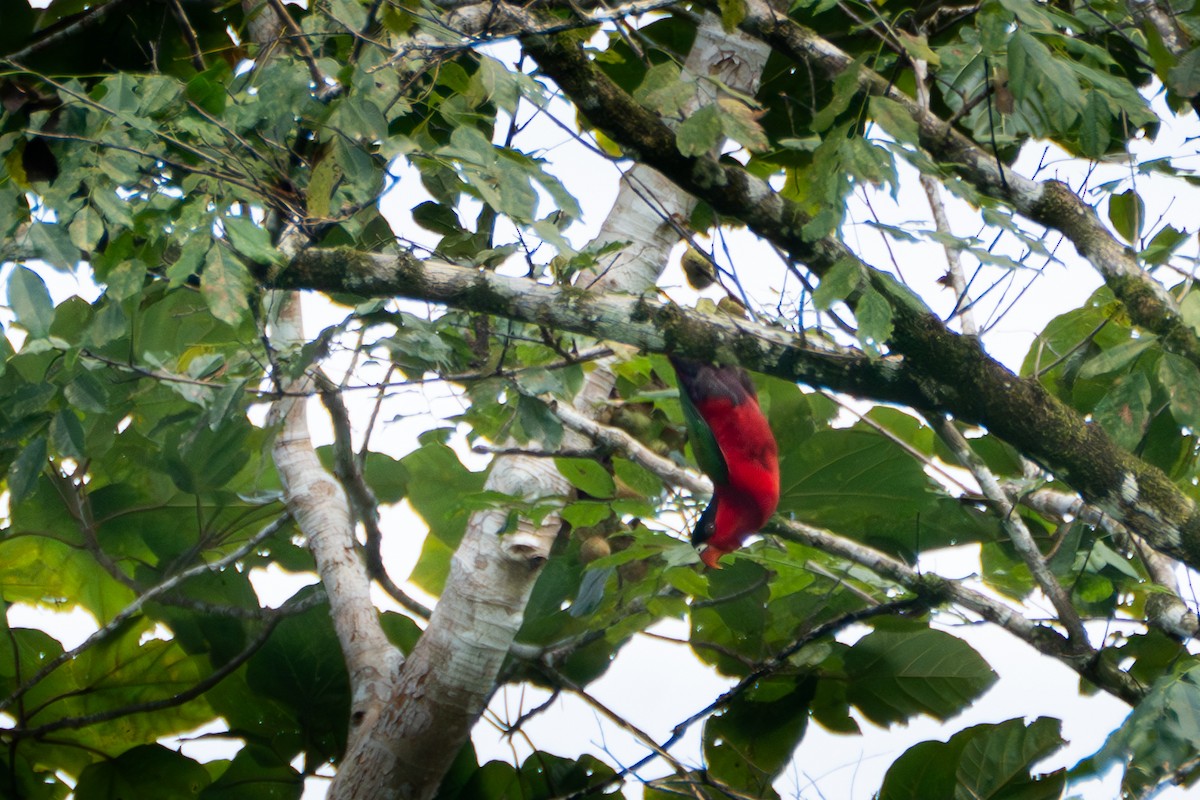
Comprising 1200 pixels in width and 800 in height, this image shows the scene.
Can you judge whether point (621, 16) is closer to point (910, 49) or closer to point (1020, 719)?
point (910, 49)

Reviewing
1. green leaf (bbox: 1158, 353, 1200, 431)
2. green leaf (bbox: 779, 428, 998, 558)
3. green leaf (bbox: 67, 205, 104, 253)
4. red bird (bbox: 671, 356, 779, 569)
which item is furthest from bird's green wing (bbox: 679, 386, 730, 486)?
green leaf (bbox: 67, 205, 104, 253)

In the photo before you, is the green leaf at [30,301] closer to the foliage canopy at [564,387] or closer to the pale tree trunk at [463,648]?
the foliage canopy at [564,387]

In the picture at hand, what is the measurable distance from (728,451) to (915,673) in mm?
1023

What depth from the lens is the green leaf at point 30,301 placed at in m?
1.36

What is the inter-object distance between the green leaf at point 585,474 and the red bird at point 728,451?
0.26 meters

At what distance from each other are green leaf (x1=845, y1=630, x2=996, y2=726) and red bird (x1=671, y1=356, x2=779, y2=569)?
0.78 meters

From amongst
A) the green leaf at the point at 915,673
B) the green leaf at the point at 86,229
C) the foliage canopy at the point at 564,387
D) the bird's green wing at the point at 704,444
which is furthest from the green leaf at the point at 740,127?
the green leaf at the point at 915,673

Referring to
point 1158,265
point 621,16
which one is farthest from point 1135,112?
point 621,16

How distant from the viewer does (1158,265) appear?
1710 millimetres

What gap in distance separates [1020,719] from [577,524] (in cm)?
111

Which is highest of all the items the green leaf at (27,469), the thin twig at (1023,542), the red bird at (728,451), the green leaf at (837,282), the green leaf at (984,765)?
the green leaf at (27,469)

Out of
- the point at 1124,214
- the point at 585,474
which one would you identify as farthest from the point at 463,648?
the point at 1124,214

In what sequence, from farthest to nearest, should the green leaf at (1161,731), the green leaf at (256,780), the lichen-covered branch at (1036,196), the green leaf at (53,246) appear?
the green leaf at (256,780) < the lichen-covered branch at (1036,196) < the green leaf at (53,246) < the green leaf at (1161,731)

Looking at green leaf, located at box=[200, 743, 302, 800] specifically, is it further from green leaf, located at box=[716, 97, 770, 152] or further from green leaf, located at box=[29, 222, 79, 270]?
green leaf, located at box=[716, 97, 770, 152]
